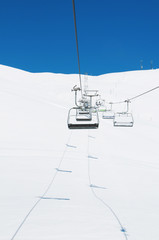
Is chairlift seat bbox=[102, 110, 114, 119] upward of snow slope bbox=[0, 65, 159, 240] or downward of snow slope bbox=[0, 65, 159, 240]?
upward

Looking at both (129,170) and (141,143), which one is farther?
(141,143)

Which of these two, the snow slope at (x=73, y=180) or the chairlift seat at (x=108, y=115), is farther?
the chairlift seat at (x=108, y=115)

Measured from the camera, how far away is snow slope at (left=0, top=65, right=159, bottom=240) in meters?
6.29

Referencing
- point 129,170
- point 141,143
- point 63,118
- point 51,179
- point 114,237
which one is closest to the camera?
point 114,237

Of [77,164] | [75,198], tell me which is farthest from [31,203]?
[77,164]

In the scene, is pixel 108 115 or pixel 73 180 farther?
pixel 108 115

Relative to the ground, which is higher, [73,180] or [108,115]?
[108,115]

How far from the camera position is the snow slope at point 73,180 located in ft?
20.6

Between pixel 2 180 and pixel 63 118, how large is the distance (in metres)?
20.5

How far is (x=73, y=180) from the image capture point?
11523 mm

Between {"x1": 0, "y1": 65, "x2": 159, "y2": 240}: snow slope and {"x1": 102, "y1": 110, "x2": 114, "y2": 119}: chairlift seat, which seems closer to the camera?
{"x1": 0, "y1": 65, "x2": 159, "y2": 240}: snow slope

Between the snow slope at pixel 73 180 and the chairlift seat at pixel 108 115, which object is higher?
the chairlift seat at pixel 108 115

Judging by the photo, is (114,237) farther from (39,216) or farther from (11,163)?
(11,163)

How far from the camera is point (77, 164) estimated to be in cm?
1434
